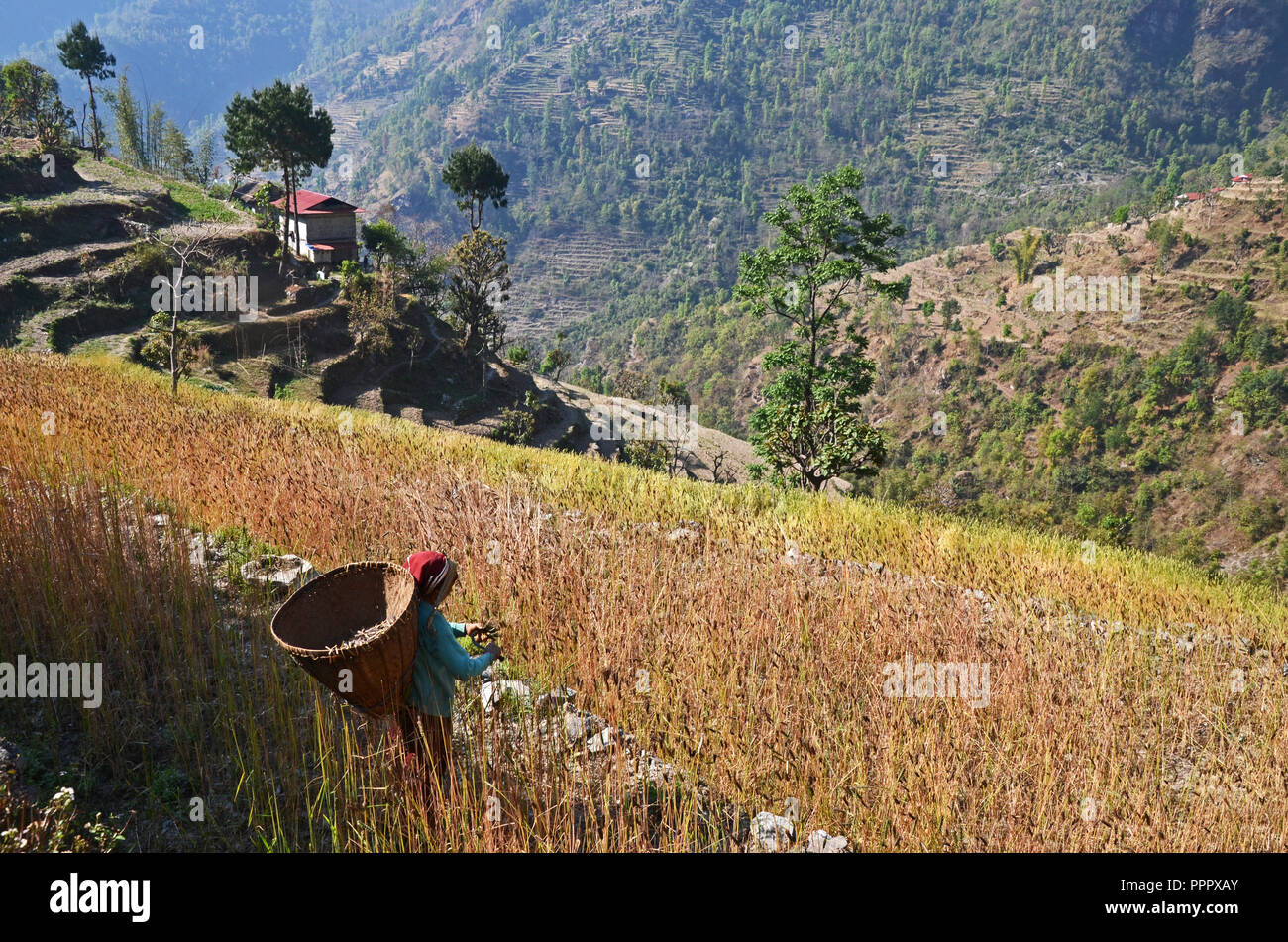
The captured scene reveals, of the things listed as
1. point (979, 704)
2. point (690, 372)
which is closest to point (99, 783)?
point (979, 704)

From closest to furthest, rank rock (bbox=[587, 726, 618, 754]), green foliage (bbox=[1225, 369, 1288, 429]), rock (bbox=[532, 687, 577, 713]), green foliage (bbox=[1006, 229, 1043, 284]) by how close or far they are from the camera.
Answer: rock (bbox=[587, 726, 618, 754])
rock (bbox=[532, 687, 577, 713])
green foliage (bbox=[1225, 369, 1288, 429])
green foliage (bbox=[1006, 229, 1043, 284])

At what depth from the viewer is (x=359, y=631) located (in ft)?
9.39

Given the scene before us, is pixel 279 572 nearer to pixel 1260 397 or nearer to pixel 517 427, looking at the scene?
pixel 517 427

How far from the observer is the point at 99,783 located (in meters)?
3.27

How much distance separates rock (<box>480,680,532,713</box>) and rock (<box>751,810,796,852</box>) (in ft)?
3.77

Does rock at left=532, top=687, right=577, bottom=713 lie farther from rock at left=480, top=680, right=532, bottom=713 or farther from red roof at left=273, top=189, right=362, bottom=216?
red roof at left=273, top=189, right=362, bottom=216

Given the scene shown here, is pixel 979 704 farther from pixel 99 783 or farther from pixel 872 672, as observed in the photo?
pixel 99 783

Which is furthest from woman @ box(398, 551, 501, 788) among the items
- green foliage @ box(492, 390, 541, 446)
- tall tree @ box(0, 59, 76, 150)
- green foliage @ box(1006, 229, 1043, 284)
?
green foliage @ box(1006, 229, 1043, 284)

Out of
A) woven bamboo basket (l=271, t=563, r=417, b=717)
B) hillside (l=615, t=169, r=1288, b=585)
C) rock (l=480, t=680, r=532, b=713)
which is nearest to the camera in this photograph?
woven bamboo basket (l=271, t=563, r=417, b=717)

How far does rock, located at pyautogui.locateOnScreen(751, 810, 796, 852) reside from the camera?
8.93 feet

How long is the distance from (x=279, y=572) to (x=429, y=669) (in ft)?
8.46

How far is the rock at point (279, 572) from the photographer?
4668 mm

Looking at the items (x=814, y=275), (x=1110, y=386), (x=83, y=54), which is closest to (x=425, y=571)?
(x=814, y=275)
